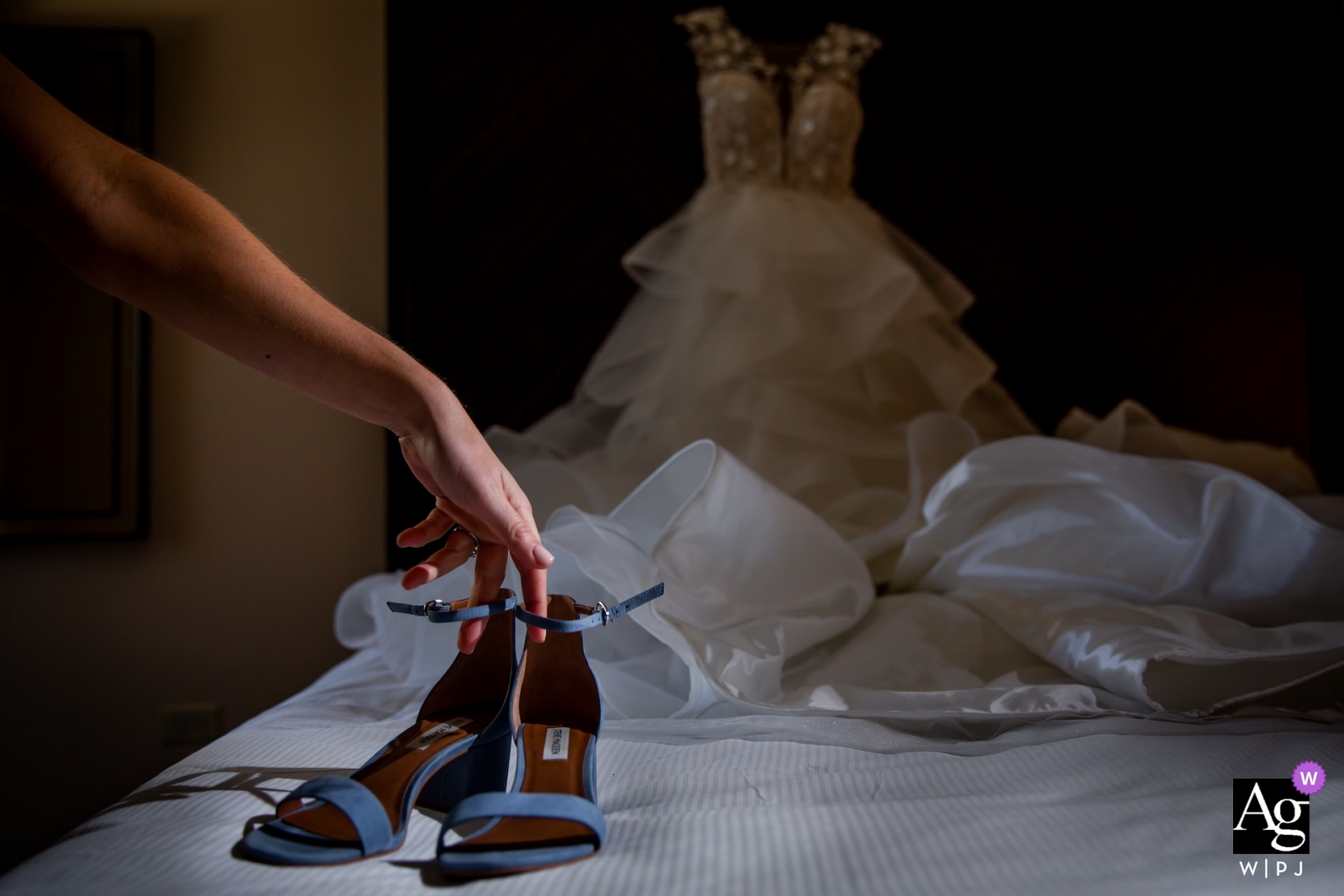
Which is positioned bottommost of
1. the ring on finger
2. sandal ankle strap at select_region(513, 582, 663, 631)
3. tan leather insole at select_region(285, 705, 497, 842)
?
tan leather insole at select_region(285, 705, 497, 842)

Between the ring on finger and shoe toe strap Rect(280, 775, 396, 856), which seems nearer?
shoe toe strap Rect(280, 775, 396, 856)

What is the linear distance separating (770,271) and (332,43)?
1.10 m

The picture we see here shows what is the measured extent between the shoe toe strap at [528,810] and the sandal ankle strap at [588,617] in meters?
0.15

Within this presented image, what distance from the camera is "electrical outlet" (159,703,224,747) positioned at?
1648 millimetres

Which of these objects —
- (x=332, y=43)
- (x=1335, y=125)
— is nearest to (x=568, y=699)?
(x=332, y=43)

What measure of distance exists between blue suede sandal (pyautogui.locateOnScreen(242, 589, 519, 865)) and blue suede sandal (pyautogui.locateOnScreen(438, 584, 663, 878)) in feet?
0.10

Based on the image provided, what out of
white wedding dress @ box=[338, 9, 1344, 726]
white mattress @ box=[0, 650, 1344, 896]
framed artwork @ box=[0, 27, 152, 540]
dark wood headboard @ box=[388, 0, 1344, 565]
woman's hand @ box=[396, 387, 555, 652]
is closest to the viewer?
white mattress @ box=[0, 650, 1344, 896]

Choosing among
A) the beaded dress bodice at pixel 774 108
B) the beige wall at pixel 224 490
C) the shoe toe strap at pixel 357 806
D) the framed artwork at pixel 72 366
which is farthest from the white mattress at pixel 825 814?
the beaded dress bodice at pixel 774 108

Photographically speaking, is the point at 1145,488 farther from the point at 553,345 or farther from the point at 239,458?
the point at 239,458

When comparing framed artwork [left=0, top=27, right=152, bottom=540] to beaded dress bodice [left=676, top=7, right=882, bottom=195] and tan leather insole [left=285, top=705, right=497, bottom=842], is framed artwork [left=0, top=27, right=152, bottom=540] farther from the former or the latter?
tan leather insole [left=285, top=705, right=497, bottom=842]

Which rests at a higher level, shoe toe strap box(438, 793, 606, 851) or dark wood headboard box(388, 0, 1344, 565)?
dark wood headboard box(388, 0, 1344, 565)

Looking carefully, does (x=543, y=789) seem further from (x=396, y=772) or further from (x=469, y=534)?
(x=469, y=534)

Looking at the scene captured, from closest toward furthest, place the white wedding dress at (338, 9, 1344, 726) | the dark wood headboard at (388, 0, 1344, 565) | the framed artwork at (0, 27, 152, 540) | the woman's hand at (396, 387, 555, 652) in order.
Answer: the woman's hand at (396, 387, 555, 652)
the white wedding dress at (338, 9, 1344, 726)
the framed artwork at (0, 27, 152, 540)
the dark wood headboard at (388, 0, 1344, 565)

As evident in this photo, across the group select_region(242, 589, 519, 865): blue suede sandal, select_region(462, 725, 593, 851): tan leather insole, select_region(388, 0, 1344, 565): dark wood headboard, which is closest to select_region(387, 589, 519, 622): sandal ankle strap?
select_region(242, 589, 519, 865): blue suede sandal
